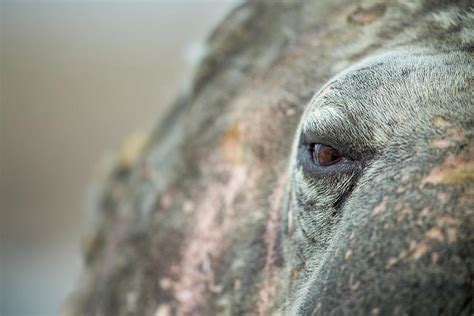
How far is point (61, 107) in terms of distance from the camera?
858 centimetres

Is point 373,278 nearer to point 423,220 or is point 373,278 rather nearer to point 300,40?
point 423,220

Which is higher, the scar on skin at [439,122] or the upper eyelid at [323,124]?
the upper eyelid at [323,124]

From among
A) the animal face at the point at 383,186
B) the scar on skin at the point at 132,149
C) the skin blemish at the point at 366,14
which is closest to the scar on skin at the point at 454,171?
the animal face at the point at 383,186

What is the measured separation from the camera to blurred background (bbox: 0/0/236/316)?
22.0 ft

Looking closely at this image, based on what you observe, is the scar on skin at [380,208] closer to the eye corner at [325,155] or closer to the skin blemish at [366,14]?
the eye corner at [325,155]

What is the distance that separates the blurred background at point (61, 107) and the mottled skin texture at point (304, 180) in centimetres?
384

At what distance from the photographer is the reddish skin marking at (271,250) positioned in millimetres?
1637

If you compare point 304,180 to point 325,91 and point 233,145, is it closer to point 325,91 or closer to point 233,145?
point 325,91

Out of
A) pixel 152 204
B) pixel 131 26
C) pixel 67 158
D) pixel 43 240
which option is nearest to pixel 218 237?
pixel 152 204

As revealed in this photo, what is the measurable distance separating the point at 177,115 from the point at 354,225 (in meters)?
1.15

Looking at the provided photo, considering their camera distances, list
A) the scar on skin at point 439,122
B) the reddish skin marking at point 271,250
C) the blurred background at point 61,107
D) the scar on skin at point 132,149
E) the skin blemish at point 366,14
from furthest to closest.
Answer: the blurred background at point 61,107 < the scar on skin at point 132,149 < the skin blemish at point 366,14 < the reddish skin marking at point 271,250 < the scar on skin at point 439,122

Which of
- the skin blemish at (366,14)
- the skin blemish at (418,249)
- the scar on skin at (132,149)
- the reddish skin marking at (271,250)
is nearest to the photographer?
the skin blemish at (418,249)

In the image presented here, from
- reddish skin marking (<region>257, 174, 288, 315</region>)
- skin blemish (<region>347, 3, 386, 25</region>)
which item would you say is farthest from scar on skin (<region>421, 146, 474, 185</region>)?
skin blemish (<region>347, 3, 386, 25</region>)

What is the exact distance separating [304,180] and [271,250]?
229 mm
